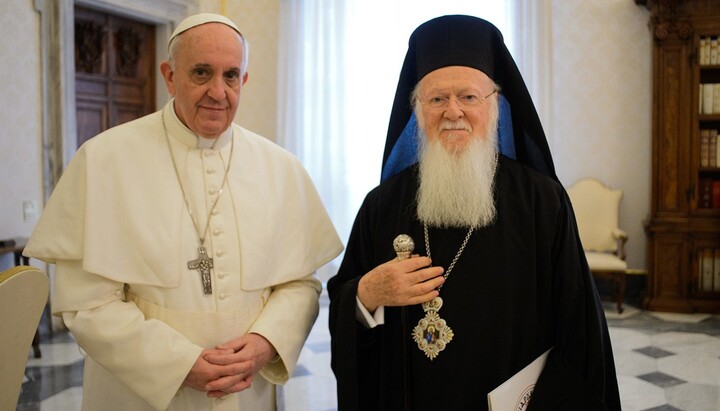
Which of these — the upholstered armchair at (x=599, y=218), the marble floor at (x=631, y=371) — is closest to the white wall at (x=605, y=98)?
the upholstered armchair at (x=599, y=218)

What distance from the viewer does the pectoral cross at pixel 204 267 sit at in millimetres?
1854

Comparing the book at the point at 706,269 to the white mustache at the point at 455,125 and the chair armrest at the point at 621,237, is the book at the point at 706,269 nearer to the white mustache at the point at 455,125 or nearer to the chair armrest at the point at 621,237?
the chair armrest at the point at 621,237

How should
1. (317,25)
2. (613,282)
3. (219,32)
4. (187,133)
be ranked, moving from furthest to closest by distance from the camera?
(317,25) < (613,282) < (187,133) < (219,32)

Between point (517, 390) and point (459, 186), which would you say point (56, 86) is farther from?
point (517, 390)

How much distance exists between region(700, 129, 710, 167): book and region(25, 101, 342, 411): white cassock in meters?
5.46

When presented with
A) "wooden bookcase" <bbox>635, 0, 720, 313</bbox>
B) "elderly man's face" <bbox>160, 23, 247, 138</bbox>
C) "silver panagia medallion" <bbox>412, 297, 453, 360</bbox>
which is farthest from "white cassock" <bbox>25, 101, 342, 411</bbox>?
"wooden bookcase" <bbox>635, 0, 720, 313</bbox>

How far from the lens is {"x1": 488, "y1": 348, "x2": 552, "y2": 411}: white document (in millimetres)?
1591

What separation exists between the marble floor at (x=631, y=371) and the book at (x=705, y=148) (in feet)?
5.15

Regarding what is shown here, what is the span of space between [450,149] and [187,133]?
0.84 metres

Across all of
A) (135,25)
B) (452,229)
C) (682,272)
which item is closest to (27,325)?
(452,229)

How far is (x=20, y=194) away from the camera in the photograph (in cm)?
493

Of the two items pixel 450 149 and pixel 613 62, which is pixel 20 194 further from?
pixel 613 62

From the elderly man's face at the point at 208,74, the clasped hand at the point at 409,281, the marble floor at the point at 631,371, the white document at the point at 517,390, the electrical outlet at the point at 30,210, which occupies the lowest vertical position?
the marble floor at the point at 631,371

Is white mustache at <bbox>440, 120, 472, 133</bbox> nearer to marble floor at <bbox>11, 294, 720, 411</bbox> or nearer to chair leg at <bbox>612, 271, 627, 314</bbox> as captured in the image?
marble floor at <bbox>11, 294, 720, 411</bbox>
